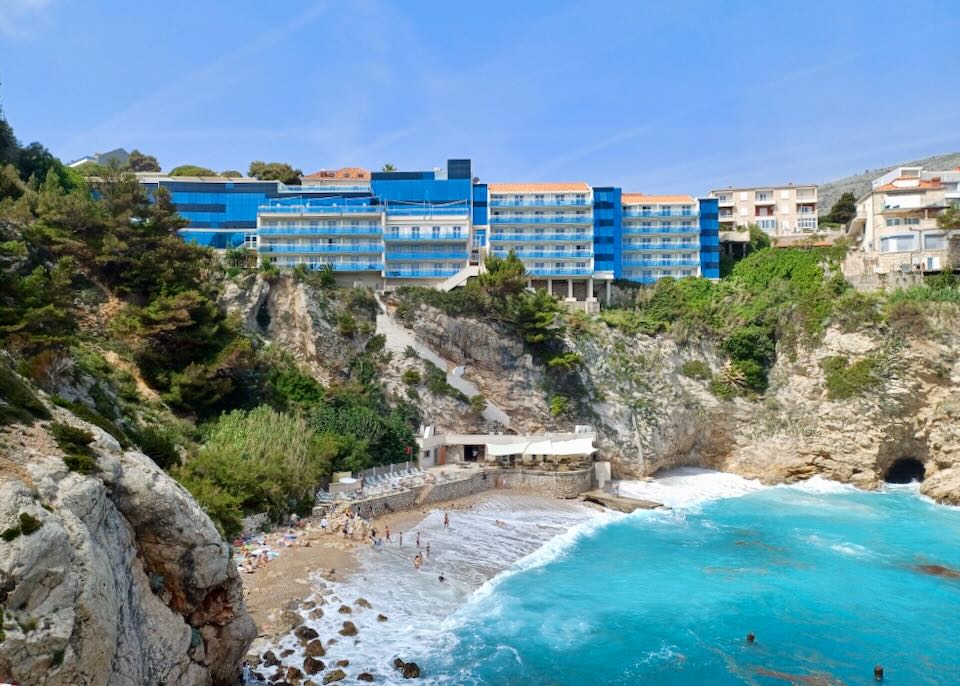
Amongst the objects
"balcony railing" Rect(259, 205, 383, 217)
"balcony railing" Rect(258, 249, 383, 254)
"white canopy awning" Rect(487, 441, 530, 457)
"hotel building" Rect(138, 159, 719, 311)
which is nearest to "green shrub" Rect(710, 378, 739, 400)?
"hotel building" Rect(138, 159, 719, 311)

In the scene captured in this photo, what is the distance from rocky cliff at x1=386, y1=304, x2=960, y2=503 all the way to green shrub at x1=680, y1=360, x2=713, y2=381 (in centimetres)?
10

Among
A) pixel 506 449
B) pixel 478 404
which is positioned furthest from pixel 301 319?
pixel 506 449

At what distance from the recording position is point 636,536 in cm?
3144

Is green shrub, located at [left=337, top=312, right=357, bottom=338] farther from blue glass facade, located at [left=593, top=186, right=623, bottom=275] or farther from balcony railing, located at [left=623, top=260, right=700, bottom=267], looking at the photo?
balcony railing, located at [left=623, top=260, right=700, bottom=267]

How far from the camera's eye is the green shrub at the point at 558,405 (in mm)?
44375

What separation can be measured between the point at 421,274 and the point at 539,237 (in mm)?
11530

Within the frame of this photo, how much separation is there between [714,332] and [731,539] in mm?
22361

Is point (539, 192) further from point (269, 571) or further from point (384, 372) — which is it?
point (269, 571)

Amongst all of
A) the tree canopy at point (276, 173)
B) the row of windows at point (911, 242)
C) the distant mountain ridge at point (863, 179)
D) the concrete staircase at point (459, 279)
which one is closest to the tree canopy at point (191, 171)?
the tree canopy at point (276, 173)

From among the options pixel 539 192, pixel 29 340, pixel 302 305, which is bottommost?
pixel 29 340

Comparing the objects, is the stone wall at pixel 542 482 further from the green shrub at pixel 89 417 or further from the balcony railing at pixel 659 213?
the balcony railing at pixel 659 213

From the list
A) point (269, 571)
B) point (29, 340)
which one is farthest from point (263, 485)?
point (29, 340)

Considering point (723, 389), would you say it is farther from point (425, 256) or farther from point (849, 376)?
point (425, 256)

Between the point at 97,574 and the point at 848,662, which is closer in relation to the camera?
the point at 97,574
